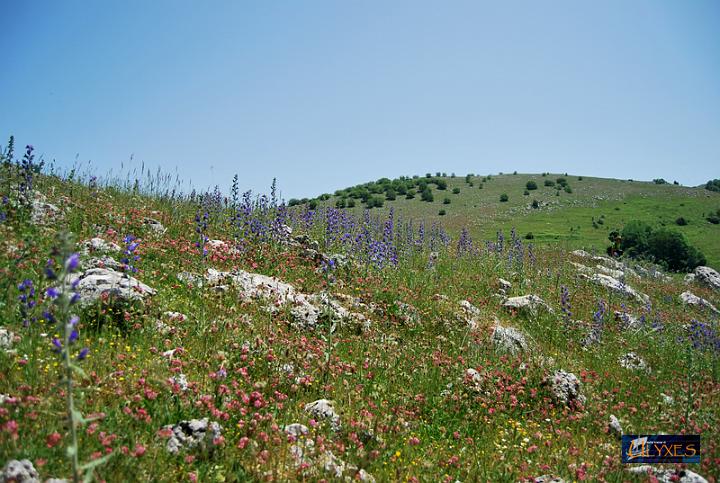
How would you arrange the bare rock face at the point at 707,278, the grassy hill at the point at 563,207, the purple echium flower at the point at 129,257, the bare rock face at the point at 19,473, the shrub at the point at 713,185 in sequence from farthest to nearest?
the shrub at the point at 713,185 → the grassy hill at the point at 563,207 → the bare rock face at the point at 707,278 → the purple echium flower at the point at 129,257 → the bare rock face at the point at 19,473

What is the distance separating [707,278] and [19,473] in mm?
32499

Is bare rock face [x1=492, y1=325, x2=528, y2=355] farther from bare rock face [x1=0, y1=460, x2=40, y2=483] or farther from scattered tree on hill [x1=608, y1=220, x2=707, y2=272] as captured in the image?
scattered tree on hill [x1=608, y1=220, x2=707, y2=272]

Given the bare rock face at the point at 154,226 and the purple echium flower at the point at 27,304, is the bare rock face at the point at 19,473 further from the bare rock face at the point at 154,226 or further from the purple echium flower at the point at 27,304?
the bare rock face at the point at 154,226

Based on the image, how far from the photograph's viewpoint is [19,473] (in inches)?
110

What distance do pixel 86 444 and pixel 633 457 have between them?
21.5 ft

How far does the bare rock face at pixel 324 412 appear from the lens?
477 centimetres

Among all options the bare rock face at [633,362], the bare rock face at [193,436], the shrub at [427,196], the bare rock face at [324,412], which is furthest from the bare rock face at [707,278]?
the bare rock face at [193,436]

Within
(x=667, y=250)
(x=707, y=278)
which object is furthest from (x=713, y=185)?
(x=707, y=278)

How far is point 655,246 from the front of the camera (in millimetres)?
31719

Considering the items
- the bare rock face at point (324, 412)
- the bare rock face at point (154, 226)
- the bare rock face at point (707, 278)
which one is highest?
the bare rock face at point (154, 226)

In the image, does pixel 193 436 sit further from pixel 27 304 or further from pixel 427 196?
pixel 427 196

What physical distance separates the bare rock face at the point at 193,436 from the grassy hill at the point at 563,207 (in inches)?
1201

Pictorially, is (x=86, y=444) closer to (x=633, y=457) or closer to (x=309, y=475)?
(x=309, y=475)

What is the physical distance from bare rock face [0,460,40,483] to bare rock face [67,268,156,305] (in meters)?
3.27
